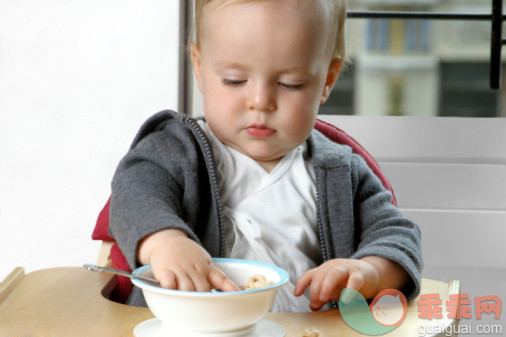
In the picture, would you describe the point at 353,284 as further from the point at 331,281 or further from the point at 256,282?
the point at 256,282

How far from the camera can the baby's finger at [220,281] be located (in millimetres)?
657

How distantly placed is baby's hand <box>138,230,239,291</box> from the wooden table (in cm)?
7

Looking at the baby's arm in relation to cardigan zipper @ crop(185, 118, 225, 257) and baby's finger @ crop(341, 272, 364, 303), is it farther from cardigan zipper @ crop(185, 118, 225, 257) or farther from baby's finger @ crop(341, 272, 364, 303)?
cardigan zipper @ crop(185, 118, 225, 257)

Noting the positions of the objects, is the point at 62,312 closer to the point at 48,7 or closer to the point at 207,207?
the point at 207,207

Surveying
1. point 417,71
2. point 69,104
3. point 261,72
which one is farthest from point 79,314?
point 417,71

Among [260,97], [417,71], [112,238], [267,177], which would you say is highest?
[260,97]

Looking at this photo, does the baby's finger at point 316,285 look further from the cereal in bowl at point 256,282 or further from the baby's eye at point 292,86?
the baby's eye at point 292,86

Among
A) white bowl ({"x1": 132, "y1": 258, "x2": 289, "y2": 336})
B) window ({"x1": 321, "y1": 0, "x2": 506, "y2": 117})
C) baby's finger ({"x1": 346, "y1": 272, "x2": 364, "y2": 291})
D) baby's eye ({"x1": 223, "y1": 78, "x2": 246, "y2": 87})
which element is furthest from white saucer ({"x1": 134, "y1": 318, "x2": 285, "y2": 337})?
window ({"x1": 321, "y1": 0, "x2": 506, "y2": 117})

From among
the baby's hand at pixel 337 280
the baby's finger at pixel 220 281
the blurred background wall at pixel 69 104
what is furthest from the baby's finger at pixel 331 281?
the blurred background wall at pixel 69 104

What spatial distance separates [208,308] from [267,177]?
0.39 metres

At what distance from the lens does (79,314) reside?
73 centimetres

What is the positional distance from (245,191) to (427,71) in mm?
26899

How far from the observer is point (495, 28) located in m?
1.88

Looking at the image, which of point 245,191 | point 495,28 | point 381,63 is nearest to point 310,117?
point 245,191
